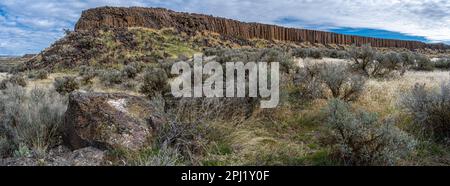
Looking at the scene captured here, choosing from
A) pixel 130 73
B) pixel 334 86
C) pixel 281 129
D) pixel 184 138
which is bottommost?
pixel 281 129

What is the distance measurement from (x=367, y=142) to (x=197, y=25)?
136 feet

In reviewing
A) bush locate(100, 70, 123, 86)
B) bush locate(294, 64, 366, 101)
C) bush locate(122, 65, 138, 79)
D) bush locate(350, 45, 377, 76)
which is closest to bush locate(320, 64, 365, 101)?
bush locate(294, 64, 366, 101)

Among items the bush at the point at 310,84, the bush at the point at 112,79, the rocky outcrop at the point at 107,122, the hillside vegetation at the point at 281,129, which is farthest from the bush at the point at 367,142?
the bush at the point at 112,79

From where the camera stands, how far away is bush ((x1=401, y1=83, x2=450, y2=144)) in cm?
506

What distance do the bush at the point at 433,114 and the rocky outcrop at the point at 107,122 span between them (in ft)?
12.3

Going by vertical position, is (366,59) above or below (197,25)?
below

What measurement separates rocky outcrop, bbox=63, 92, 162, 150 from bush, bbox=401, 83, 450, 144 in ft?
12.3

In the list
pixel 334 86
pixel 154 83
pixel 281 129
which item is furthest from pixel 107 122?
pixel 334 86

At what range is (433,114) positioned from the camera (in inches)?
204

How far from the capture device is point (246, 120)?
587cm

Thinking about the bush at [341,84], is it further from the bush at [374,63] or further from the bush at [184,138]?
the bush at [374,63]

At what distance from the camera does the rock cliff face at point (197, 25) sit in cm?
3722

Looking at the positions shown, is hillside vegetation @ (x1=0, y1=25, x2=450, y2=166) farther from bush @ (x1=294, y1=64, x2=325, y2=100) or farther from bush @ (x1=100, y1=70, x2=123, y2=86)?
bush @ (x1=100, y1=70, x2=123, y2=86)

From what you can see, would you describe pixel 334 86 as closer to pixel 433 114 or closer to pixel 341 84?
pixel 341 84
